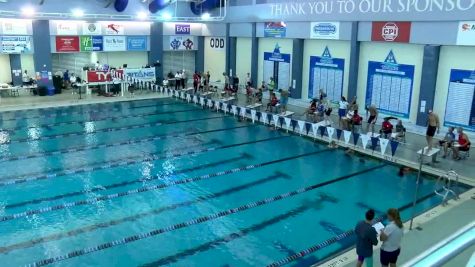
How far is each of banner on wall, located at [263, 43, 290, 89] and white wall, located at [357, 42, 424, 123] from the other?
4.54 metres

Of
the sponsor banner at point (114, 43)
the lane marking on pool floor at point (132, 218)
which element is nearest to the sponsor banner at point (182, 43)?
the sponsor banner at point (114, 43)

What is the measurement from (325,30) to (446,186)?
9832 millimetres

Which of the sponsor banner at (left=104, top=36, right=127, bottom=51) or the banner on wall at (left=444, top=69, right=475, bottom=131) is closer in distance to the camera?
the banner on wall at (left=444, top=69, right=475, bottom=131)

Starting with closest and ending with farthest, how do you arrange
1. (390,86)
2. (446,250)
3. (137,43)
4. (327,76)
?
(446,250)
(390,86)
(327,76)
(137,43)

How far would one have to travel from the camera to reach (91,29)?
73.9ft

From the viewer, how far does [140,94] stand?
896 inches

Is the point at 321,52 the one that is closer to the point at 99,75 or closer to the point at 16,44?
the point at 99,75

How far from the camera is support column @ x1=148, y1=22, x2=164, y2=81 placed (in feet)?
80.5

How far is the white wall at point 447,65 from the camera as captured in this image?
13.5m

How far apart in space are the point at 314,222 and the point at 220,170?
361 cm

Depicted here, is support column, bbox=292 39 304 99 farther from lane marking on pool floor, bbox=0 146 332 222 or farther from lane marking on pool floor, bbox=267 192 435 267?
lane marking on pool floor, bbox=267 192 435 267

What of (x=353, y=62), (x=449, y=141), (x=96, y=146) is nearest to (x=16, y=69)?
(x=96, y=146)

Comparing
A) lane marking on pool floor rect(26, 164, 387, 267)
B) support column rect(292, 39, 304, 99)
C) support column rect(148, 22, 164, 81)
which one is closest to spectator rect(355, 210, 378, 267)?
lane marking on pool floor rect(26, 164, 387, 267)

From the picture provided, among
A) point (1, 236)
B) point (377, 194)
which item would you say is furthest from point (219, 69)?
point (1, 236)
